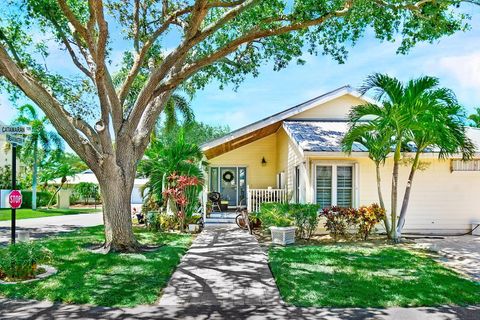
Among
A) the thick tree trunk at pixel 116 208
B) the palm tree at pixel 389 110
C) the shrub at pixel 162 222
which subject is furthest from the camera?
the shrub at pixel 162 222

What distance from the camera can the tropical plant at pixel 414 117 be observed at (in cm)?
1032

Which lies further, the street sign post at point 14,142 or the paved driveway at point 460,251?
the paved driveway at point 460,251

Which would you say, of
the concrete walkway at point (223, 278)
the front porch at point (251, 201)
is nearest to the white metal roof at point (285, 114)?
the front porch at point (251, 201)

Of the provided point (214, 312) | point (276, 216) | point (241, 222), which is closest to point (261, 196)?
point (241, 222)

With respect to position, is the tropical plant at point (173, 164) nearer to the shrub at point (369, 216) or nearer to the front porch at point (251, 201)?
the front porch at point (251, 201)

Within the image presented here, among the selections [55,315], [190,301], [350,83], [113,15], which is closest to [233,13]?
[113,15]

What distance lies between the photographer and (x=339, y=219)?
12078mm

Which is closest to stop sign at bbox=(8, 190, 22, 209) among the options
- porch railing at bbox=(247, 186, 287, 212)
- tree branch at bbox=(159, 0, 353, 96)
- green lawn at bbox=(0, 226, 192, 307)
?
green lawn at bbox=(0, 226, 192, 307)

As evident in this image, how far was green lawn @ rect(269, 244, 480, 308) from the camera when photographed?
19.8 feet

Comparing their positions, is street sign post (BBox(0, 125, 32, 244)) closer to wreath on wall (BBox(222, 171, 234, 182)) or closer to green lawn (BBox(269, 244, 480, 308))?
green lawn (BBox(269, 244, 480, 308))

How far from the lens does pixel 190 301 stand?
604 centimetres

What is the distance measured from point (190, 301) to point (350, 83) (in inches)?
526

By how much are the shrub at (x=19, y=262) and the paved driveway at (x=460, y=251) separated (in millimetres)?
8411

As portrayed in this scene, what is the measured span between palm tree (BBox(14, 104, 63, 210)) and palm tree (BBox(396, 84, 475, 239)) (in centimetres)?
2491
